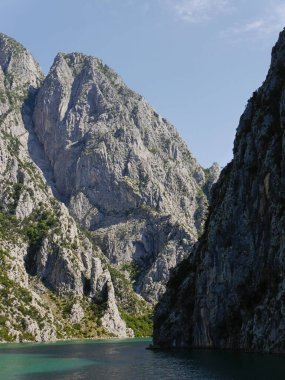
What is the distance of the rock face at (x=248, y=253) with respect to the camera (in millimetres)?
103812

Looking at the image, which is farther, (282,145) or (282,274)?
(282,145)

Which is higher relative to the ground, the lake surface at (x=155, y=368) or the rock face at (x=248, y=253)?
the rock face at (x=248, y=253)

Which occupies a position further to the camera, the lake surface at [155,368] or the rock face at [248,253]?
the rock face at [248,253]

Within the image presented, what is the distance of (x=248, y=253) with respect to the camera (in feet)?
388

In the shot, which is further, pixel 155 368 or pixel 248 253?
pixel 248 253

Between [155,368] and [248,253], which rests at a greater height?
[248,253]

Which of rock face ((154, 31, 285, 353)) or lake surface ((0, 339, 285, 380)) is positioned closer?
lake surface ((0, 339, 285, 380))

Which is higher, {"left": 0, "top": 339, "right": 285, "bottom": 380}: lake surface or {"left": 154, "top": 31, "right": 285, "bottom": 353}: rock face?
{"left": 154, "top": 31, "right": 285, "bottom": 353}: rock face

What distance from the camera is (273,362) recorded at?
3206 inches

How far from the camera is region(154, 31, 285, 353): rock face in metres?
104

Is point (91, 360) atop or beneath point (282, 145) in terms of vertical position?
beneath

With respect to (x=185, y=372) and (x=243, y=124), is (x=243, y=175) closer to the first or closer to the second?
(x=243, y=124)

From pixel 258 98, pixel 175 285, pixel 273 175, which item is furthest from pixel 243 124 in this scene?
pixel 175 285

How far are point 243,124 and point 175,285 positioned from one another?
47.3m
